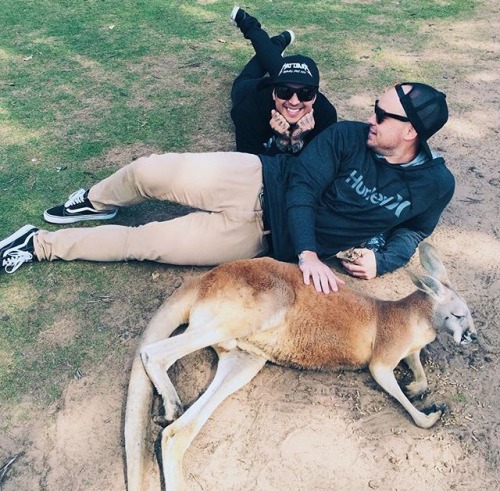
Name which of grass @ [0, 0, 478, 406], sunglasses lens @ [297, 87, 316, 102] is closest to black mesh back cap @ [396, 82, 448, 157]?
sunglasses lens @ [297, 87, 316, 102]

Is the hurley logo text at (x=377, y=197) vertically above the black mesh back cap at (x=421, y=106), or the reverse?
the black mesh back cap at (x=421, y=106)

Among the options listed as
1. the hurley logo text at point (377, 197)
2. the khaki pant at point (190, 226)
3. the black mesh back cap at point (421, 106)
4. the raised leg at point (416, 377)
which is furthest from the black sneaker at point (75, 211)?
the raised leg at point (416, 377)

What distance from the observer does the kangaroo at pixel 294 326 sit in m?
2.93

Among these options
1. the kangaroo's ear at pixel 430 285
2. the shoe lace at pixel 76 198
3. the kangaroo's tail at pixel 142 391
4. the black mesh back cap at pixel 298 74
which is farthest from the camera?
the shoe lace at pixel 76 198

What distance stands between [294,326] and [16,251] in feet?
5.88

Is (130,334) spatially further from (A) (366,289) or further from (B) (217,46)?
(B) (217,46)

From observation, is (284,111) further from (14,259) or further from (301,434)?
(301,434)

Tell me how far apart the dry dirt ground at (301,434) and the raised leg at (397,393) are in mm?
50

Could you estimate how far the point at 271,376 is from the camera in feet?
10.3

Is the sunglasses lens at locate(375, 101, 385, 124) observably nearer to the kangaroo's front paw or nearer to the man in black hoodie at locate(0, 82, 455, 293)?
the man in black hoodie at locate(0, 82, 455, 293)

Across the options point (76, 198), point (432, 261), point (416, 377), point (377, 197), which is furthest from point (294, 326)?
point (76, 198)

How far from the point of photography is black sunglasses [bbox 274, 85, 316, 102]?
3857 millimetres

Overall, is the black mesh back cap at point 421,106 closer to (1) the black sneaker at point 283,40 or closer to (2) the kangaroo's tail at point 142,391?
(2) the kangaroo's tail at point 142,391

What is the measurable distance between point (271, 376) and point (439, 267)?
3.48ft
